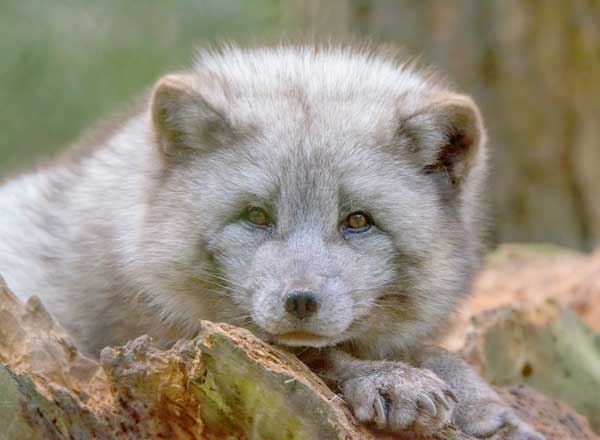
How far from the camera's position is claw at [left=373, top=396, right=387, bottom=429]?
3.73m

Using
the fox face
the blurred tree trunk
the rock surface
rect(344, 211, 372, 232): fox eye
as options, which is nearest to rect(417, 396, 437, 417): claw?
the rock surface

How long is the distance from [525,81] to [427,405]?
585cm

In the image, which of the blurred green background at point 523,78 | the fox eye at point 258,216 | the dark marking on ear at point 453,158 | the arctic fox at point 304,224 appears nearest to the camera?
the arctic fox at point 304,224

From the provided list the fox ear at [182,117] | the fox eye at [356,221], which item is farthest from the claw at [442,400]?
the fox ear at [182,117]

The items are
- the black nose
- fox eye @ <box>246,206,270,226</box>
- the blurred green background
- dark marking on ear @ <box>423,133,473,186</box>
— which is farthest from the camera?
the blurred green background

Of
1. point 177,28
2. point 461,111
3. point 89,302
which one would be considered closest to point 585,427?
point 461,111

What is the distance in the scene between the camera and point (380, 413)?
3.74m

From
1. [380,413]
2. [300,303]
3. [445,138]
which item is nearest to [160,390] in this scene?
[300,303]

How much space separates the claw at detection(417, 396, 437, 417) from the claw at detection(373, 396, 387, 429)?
0.13m

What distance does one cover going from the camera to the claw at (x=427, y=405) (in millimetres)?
3723

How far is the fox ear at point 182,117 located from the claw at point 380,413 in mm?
1506

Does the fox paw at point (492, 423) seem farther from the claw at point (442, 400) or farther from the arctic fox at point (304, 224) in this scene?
the claw at point (442, 400)

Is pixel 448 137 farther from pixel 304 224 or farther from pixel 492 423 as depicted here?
pixel 492 423

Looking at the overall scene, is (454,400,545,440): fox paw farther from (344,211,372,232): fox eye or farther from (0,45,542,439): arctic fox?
(344,211,372,232): fox eye
